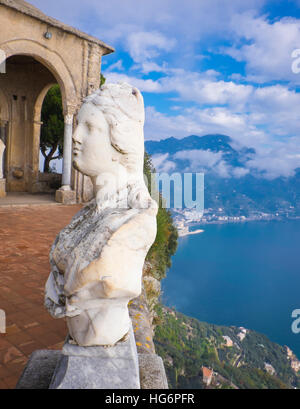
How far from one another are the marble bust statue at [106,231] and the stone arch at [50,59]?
9.03 m

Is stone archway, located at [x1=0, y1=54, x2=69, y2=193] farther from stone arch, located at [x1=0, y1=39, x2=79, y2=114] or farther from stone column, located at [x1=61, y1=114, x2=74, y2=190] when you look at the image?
stone column, located at [x1=61, y1=114, x2=74, y2=190]

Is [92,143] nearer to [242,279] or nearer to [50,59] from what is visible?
[50,59]

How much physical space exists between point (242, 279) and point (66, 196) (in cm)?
3374

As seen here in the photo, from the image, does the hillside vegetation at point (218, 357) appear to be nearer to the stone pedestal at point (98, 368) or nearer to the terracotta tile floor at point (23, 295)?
the terracotta tile floor at point (23, 295)

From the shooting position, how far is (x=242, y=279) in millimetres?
39125

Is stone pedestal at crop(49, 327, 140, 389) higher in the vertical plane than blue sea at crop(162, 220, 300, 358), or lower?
higher

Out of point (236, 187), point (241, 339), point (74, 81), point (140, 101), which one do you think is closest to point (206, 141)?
point (236, 187)

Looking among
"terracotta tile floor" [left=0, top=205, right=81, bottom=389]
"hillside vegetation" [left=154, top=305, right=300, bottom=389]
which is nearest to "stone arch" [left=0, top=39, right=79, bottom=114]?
"terracotta tile floor" [left=0, top=205, right=81, bottom=389]

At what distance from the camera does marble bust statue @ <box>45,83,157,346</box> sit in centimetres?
128

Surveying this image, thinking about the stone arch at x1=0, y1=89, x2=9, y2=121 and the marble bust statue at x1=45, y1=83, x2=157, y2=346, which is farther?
the stone arch at x1=0, y1=89, x2=9, y2=121

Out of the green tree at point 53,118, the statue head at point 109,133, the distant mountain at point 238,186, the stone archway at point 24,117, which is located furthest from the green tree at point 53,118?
the distant mountain at point 238,186

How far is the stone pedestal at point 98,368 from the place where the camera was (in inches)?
52.2

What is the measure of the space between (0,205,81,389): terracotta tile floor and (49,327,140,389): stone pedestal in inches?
46.7

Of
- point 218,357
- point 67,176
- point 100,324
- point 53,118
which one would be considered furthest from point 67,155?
point 218,357
